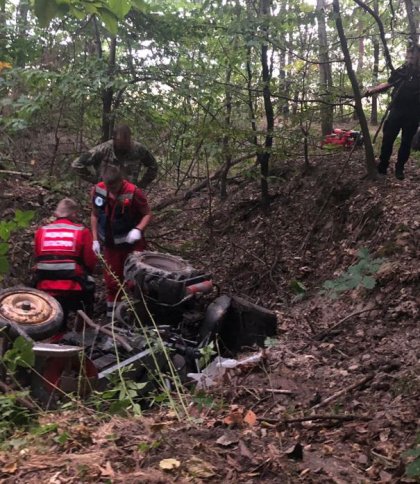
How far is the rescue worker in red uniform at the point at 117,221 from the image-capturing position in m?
6.30

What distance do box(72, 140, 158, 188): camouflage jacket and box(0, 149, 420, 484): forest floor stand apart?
1.18 meters

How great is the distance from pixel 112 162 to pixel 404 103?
395cm

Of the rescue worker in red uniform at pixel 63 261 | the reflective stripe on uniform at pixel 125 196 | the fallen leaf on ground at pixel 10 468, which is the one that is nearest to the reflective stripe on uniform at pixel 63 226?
the rescue worker in red uniform at pixel 63 261

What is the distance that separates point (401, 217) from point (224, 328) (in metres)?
2.48

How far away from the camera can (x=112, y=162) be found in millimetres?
7230

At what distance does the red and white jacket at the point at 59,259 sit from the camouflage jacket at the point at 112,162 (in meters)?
1.73

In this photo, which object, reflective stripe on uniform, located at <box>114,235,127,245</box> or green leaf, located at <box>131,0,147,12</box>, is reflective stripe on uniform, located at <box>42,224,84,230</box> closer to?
reflective stripe on uniform, located at <box>114,235,127,245</box>

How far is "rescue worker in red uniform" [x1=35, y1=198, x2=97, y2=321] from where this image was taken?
5.62m

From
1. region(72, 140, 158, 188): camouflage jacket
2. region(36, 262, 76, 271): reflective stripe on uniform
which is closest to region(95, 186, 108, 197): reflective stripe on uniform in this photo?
region(72, 140, 158, 188): camouflage jacket

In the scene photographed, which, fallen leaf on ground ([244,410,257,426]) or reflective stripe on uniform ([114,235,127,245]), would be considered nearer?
fallen leaf on ground ([244,410,257,426])

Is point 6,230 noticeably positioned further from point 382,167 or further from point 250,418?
point 382,167

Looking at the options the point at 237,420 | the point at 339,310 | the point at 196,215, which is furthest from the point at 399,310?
the point at 196,215

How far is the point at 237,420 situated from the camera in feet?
10.6

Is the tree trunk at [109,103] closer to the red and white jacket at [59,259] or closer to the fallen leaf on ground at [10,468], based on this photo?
the red and white jacket at [59,259]
